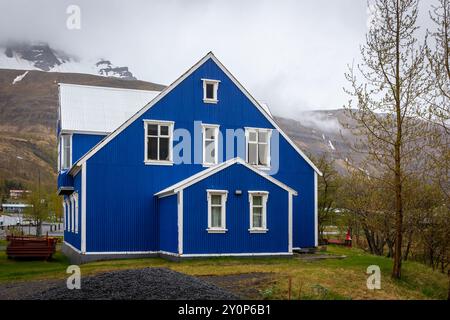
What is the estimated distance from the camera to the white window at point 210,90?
31.8m

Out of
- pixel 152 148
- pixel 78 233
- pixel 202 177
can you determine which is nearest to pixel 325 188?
pixel 152 148

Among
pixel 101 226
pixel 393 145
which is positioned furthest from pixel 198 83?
pixel 393 145

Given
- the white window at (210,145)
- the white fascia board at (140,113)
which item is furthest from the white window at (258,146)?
the white fascia board at (140,113)

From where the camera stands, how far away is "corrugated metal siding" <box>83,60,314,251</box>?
1142 inches

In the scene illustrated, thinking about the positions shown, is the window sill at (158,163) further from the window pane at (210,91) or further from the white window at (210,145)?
the window pane at (210,91)

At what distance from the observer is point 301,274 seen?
73.0 feet

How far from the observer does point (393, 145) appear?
23.1 meters

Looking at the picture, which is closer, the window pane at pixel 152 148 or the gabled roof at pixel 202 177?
the gabled roof at pixel 202 177

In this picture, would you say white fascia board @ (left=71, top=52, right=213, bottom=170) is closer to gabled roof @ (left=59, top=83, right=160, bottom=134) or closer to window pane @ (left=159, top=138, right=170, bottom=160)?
window pane @ (left=159, top=138, right=170, bottom=160)

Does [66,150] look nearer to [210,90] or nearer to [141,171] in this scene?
[141,171]

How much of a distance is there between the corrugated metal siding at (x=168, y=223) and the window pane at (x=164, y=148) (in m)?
2.29

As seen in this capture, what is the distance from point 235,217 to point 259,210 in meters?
1.41

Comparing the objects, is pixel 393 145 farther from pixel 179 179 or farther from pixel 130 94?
pixel 130 94
